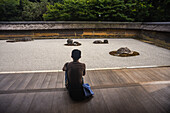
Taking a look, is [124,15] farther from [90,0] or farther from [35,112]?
[35,112]

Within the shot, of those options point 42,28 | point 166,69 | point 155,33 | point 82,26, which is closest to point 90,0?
point 82,26

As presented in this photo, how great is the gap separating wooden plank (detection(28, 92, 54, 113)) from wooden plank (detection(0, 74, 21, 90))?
35.8 inches

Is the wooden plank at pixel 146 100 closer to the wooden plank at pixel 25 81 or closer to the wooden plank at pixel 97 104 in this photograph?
the wooden plank at pixel 97 104

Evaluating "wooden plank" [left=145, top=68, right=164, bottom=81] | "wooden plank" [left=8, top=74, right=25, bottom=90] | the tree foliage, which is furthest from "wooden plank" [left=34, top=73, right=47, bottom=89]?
the tree foliage

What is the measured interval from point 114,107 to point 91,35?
8880 mm

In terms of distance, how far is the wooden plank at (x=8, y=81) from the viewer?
9.83ft

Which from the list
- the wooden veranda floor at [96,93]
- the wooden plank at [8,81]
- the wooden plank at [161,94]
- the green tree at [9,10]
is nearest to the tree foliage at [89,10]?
the green tree at [9,10]

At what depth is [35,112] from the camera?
2158 mm

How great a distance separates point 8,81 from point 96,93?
225 cm

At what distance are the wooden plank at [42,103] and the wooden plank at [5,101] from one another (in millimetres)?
441

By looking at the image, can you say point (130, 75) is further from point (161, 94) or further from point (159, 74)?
point (161, 94)

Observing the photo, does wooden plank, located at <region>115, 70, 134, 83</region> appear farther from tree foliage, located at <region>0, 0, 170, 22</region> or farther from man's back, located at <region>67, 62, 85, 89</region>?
tree foliage, located at <region>0, 0, 170, 22</region>

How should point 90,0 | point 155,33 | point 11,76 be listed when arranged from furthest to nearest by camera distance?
1. point 90,0
2. point 155,33
3. point 11,76

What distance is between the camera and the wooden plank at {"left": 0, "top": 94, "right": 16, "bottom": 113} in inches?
88.7
